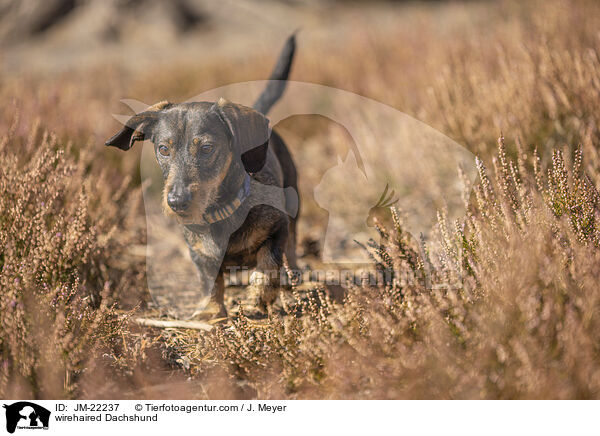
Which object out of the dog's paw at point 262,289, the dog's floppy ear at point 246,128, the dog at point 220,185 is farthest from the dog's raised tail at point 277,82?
the dog's paw at point 262,289

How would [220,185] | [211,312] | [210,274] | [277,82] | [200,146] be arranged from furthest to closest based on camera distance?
1. [277,82]
2. [211,312]
3. [210,274]
4. [220,185]
5. [200,146]

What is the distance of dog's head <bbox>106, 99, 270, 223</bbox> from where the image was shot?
1928 mm

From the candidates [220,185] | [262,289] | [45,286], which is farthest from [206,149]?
[45,286]

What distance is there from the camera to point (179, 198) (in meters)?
1.87

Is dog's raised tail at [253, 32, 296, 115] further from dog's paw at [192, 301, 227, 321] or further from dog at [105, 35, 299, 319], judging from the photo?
dog's paw at [192, 301, 227, 321]

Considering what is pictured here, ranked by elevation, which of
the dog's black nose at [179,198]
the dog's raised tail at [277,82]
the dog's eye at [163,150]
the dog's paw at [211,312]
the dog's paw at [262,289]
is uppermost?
the dog's raised tail at [277,82]

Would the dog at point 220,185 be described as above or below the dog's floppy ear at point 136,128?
below

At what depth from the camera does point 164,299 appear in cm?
Result: 285

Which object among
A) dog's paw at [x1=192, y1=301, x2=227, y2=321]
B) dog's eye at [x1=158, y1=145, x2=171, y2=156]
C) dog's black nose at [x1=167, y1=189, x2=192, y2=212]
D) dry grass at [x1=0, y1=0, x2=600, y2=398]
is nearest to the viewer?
dry grass at [x1=0, y1=0, x2=600, y2=398]

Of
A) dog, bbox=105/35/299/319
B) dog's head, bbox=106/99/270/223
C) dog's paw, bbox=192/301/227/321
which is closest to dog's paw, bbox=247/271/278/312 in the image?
dog, bbox=105/35/299/319

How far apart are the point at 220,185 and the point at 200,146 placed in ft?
0.68

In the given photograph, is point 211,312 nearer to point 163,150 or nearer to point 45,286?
point 45,286

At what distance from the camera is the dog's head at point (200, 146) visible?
6.32ft

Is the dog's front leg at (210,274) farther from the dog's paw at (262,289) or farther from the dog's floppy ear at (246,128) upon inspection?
the dog's floppy ear at (246,128)
